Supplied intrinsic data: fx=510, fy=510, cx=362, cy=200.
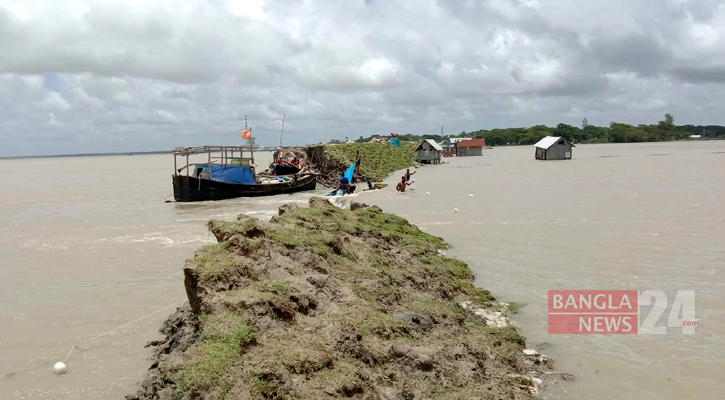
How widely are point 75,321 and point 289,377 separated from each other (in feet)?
20.2

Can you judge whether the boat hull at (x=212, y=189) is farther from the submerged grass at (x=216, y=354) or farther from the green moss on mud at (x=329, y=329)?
the submerged grass at (x=216, y=354)

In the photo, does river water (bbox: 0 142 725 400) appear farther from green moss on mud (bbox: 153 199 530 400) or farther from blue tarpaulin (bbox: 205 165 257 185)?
blue tarpaulin (bbox: 205 165 257 185)

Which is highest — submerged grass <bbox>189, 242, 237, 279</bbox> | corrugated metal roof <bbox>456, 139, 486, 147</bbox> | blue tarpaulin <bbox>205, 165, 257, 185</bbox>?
corrugated metal roof <bbox>456, 139, 486, 147</bbox>

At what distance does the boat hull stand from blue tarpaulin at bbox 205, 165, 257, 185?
2.25 feet

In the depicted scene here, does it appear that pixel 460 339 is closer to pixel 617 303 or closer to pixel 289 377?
pixel 289 377

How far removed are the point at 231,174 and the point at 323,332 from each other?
81.5 ft

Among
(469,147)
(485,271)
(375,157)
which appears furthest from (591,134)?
(485,271)

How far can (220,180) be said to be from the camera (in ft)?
94.7

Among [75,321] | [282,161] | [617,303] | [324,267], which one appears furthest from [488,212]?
[282,161]

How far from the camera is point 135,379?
20.9 feet

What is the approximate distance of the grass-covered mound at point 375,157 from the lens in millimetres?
41469

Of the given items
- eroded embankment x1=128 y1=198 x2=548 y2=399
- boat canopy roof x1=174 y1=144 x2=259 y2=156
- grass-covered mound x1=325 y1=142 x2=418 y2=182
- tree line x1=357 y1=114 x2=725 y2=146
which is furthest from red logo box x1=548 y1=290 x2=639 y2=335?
tree line x1=357 y1=114 x2=725 y2=146

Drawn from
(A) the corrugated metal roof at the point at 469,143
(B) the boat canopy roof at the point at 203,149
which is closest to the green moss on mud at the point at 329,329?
(B) the boat canopy roof at the point at 203,149

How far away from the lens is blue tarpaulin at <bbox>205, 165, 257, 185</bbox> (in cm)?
2889
